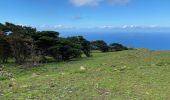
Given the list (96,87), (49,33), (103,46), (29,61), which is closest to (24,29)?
(49,33)

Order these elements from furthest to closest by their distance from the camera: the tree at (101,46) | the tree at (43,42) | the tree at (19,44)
Answer: the tree at (101,46) < the tree at (43,42) < the tree at (19,44)

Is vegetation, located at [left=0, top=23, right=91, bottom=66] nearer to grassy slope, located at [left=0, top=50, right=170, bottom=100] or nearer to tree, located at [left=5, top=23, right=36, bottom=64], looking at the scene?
tree, located at [left=5, top=23, right=36, bottom=64]

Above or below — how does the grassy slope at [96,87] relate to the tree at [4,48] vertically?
below

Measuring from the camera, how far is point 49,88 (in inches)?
570

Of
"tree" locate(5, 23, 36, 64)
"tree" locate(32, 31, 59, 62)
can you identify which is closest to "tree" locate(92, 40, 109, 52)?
"tree" locate(32, 31, 59, 62)

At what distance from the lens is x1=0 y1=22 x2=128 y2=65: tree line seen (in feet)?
102

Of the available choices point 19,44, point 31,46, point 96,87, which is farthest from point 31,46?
point 96,87

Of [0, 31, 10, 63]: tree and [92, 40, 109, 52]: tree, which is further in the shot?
[92, 40, 109, 52]: tree

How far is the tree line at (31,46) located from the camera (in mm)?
31234

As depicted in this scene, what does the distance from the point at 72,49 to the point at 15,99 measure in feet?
72.0

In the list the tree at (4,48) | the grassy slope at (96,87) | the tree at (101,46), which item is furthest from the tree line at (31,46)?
the tree at (101,46)

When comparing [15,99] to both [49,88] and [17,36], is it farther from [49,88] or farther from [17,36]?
[17,36]

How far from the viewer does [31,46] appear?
31.0 meters

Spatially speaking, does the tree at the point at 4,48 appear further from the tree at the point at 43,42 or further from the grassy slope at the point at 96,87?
the grassy slope at the point at 96,87
